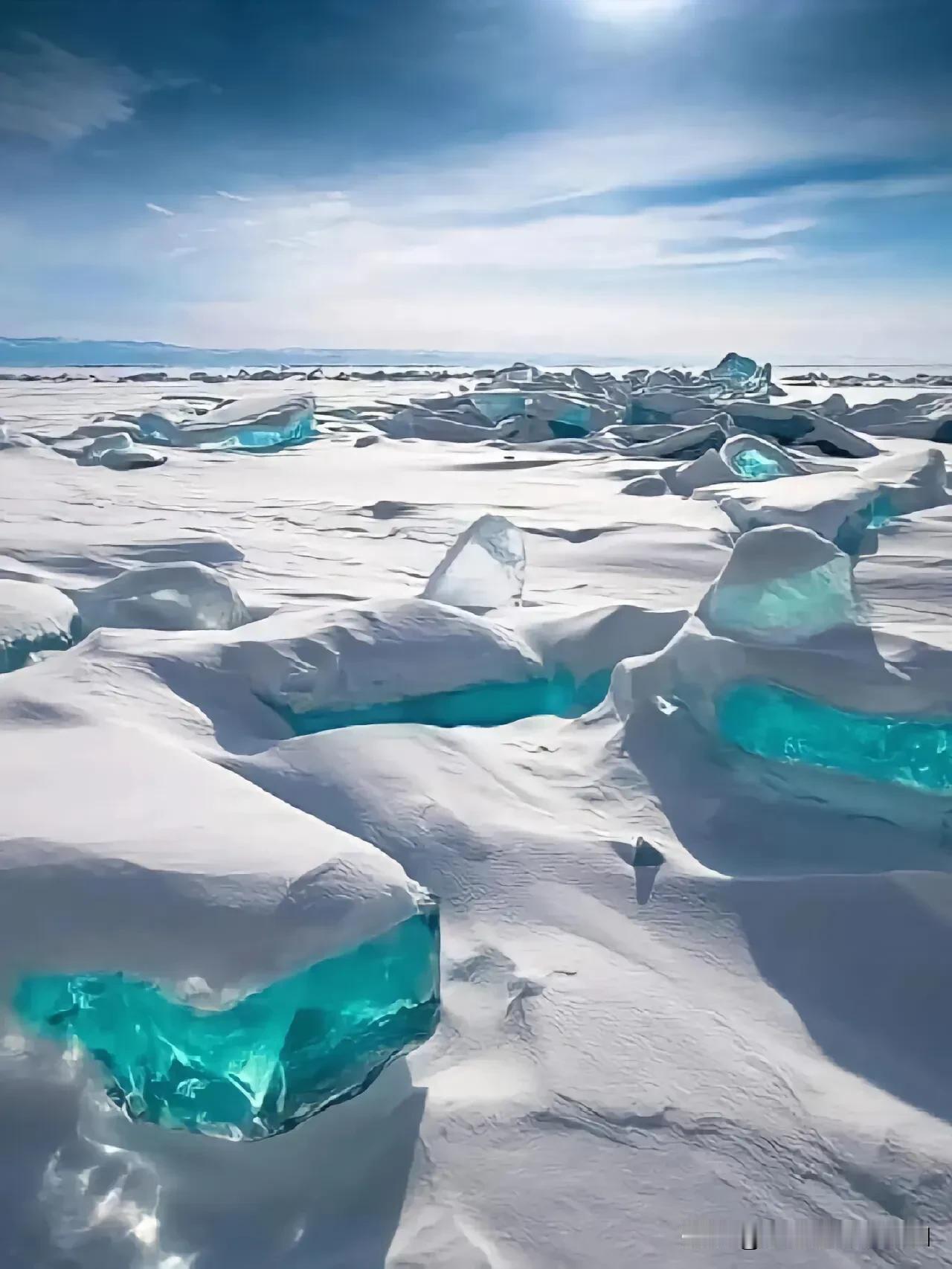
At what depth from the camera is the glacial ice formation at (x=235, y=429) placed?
263 inches

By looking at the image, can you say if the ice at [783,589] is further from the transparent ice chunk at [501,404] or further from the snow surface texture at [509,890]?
the transparent ice chunk at [501,404]

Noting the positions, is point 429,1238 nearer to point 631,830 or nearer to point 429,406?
point 631,830

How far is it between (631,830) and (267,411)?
6366mm

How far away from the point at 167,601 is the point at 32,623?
0.97 feet

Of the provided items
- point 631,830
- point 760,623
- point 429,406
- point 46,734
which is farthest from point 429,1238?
point 429,406

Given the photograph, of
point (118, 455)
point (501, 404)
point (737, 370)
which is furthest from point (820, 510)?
point (737, 370)

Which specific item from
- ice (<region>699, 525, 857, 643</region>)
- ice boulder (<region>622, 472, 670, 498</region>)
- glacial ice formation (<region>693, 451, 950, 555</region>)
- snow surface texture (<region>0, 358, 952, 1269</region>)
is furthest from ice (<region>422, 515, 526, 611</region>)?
ice boulder (<region>622, 472, 670, 498</region>)

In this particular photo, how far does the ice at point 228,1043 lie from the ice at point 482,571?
142 cm

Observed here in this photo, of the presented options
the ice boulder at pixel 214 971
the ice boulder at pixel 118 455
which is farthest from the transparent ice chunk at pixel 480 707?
the ice boulder at pixel 118 455

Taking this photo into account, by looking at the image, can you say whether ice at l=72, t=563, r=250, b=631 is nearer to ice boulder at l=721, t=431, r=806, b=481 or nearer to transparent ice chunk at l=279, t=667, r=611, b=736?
transparent ice chunk at l=279, t=667, r=611, b=736

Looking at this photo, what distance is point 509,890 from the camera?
→ 1137 millimetres

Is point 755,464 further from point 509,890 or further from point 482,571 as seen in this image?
point 509,890

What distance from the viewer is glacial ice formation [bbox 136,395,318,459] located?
669cm

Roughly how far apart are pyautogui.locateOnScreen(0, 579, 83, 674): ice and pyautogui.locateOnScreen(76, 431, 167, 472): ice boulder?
355 centimetres
